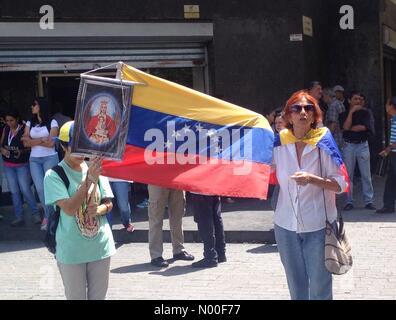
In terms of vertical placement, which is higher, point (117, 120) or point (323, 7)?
point (323, 7)

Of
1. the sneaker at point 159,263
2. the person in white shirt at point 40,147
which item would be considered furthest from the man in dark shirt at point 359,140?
the person in white shirt at point 40,147

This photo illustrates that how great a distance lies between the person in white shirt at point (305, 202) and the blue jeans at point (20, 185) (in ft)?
19.6

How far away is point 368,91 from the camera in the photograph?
13.5m

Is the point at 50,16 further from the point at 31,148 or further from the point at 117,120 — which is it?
the point at 117,120

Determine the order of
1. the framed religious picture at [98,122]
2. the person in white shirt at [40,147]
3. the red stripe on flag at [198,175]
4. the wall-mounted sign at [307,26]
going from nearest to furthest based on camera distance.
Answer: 1. the framed religious picture at [98,122]
2. the red stripe on flag at [198,175]
3. the person in white shirt at [40,147]
4. the wall-mounted sign at [307,26]

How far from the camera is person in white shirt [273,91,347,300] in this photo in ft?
14.5

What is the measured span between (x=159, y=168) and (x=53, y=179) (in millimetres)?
1020

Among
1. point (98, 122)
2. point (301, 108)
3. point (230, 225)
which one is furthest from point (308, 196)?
point (230, 225)

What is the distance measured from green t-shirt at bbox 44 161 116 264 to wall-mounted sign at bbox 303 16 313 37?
28.1ft

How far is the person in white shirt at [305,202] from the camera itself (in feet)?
14.5

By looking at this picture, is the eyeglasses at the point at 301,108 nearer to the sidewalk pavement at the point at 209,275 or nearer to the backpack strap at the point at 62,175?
the backpack strap at the point at 62,175

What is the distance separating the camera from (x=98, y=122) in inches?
171

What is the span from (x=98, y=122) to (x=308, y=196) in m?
1.52
